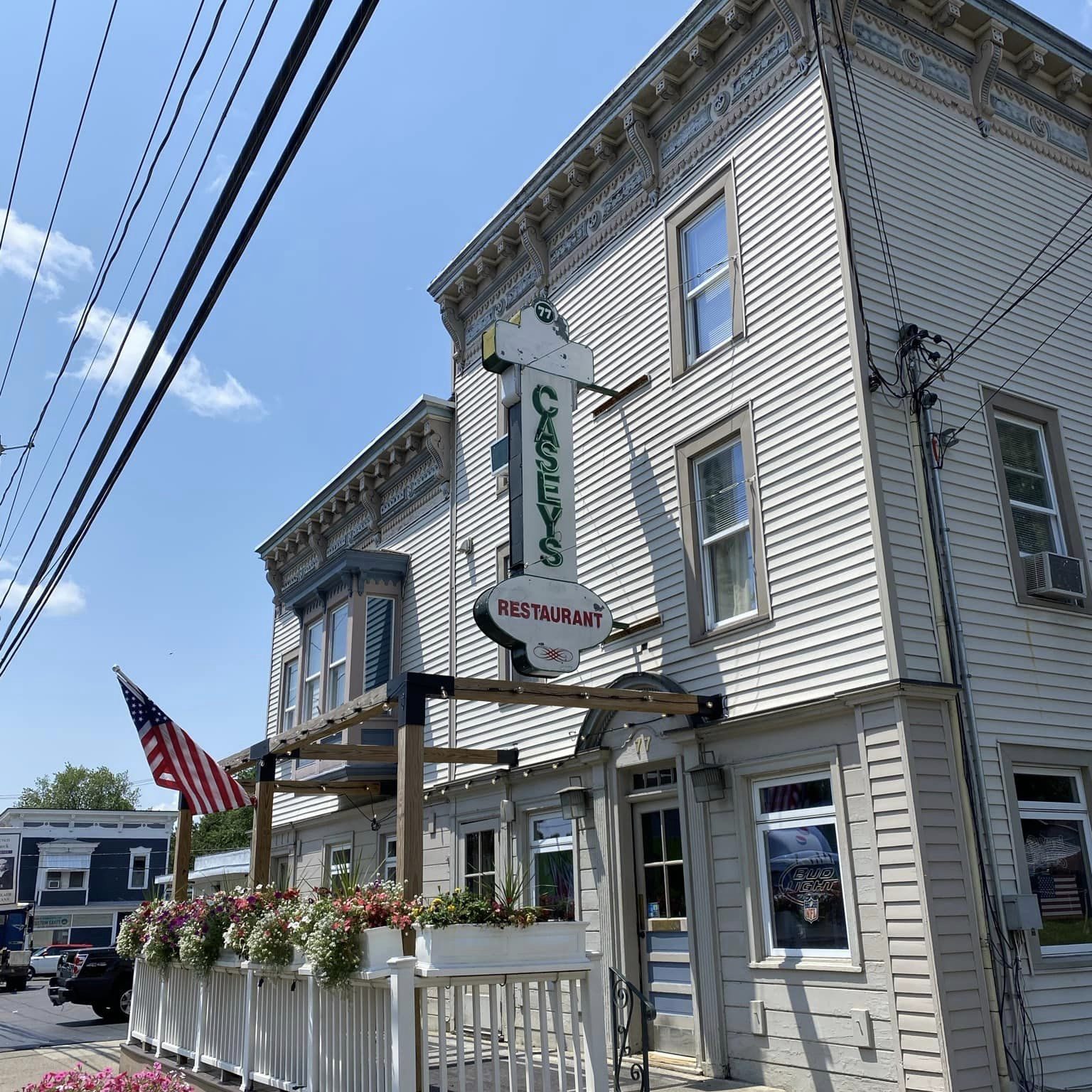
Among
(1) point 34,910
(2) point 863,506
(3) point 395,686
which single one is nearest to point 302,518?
(3) point 395,686

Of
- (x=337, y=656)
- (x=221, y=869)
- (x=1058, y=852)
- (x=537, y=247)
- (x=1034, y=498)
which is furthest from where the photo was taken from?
(x=221, y=869)

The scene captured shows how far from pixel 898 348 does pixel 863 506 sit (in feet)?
5.51

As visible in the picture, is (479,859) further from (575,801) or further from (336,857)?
(336,857)

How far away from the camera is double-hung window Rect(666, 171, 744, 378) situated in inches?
445

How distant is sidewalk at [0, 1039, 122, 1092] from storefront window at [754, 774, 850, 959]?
25.7ft

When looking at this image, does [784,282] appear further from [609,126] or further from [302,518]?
[302,518]

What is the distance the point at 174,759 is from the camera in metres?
12.5

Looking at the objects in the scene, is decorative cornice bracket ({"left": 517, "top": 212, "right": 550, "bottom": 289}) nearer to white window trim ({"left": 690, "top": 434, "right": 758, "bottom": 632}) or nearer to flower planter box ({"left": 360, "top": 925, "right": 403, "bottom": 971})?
white window trim ({"left": 690, "top": 434, "right": 758, "bottom": 632})

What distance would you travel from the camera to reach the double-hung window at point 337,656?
17.7 meters

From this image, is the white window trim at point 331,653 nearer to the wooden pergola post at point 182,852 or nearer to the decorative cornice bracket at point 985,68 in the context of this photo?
the wooden pergola post at point 182,852

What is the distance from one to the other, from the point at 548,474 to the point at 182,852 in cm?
663

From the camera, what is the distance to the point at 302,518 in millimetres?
20719

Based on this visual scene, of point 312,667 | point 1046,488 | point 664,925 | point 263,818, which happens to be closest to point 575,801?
point 664,925

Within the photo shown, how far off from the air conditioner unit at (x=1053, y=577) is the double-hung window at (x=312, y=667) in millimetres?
12200
